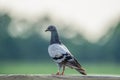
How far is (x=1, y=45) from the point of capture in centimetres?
4091

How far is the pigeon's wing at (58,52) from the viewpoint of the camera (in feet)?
18.6

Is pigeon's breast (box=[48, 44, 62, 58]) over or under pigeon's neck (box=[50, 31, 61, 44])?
under

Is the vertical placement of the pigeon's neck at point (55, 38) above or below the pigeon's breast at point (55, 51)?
above

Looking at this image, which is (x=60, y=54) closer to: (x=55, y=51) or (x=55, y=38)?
(x=55, y=51)

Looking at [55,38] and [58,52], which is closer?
[58,52]

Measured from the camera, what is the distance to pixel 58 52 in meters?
5.74

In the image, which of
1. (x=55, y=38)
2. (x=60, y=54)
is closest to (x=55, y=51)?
(x=60, y=54)

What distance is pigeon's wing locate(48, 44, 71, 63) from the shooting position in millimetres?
5668

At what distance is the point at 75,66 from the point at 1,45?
35.4 m

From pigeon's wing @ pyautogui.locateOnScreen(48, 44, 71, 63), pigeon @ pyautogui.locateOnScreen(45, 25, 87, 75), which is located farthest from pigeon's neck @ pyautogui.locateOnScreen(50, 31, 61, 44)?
pigeon's wing @ pyautogui.locateOnScreen(48, 44, 71, 63)

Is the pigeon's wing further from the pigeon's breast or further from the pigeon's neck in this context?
the pigeon's neck

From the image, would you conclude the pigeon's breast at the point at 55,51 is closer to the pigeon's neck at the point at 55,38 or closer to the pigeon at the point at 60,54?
the pigeon at the point at 60,54

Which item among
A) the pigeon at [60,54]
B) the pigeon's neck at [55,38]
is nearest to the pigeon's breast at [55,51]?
the pigeon at [60,54]

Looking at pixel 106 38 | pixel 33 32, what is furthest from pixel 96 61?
pixel 33 32
